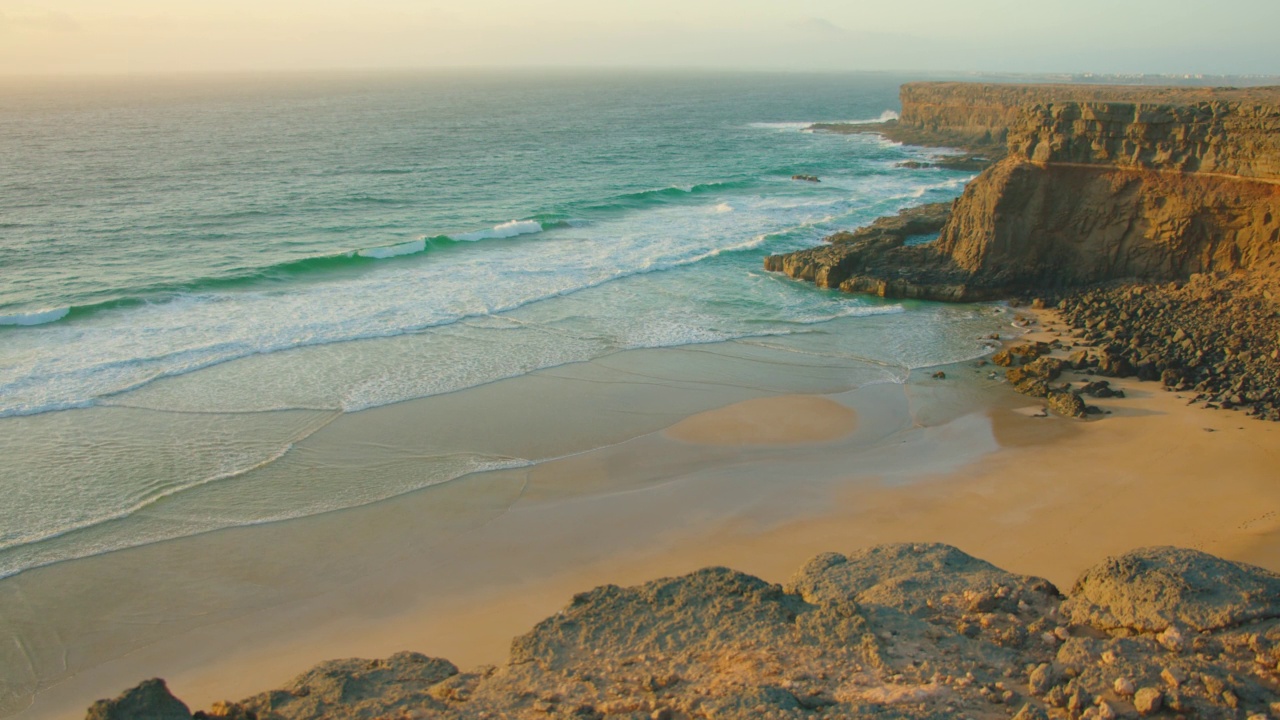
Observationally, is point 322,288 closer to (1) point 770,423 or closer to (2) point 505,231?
(2) point 505,231

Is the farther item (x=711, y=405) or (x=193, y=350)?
(x=193, y=350)

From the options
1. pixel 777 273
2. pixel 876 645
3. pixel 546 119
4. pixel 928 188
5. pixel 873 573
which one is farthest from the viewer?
pixel 546 119

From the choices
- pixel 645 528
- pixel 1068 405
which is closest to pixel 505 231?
pixel 1068 405

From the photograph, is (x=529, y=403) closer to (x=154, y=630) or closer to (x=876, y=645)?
(x=154, y=630)

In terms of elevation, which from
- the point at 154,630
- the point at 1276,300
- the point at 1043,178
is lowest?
the point at 154,630

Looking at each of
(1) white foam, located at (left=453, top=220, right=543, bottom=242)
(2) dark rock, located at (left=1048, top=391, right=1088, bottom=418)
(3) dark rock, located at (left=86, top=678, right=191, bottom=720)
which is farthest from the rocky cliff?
(3) dark rock, located at (left=86, top=678, right=191, bottom=720)

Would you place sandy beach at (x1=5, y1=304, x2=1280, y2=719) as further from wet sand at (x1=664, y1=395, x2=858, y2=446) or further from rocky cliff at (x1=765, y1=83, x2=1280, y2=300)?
rocky cliff at (x1=765, y1=83, x2=1280, y2=300)

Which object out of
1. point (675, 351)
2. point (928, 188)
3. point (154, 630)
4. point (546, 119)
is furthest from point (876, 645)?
point (546, 119)

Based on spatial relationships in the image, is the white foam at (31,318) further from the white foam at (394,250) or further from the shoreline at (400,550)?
the shoreline at (400,550)
